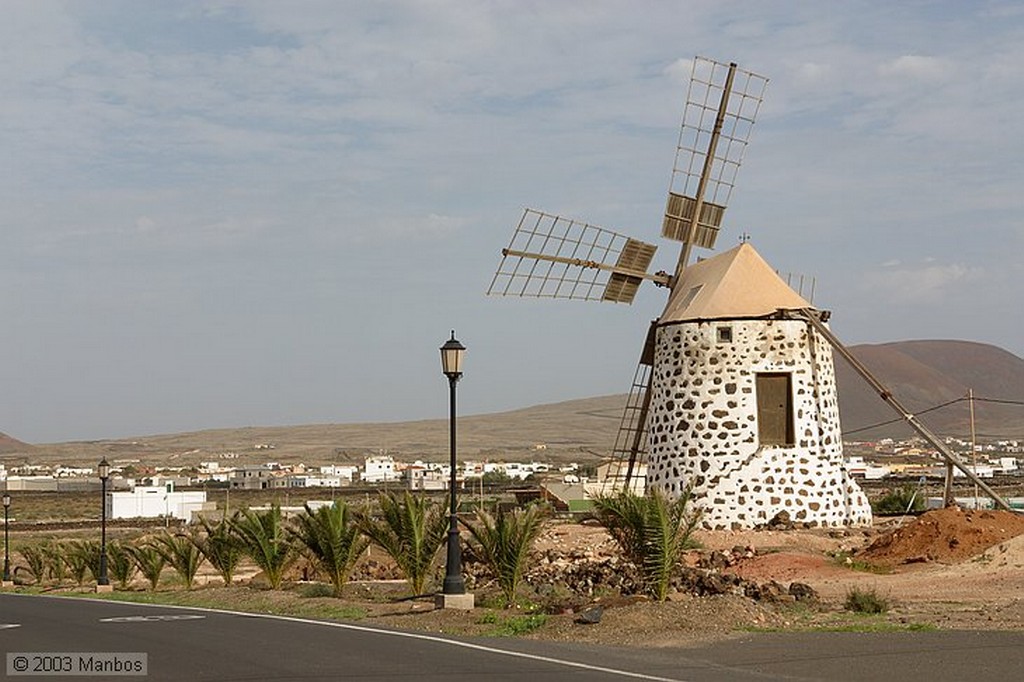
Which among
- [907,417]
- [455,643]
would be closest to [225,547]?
[455,643]

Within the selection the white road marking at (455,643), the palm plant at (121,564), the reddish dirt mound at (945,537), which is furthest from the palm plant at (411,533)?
the palm plant at (121,564)

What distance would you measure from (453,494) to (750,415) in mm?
13793

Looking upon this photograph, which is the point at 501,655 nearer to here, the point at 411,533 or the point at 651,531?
the point at 651,531

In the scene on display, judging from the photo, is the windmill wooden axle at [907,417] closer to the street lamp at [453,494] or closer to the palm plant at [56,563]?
the street lamp at [453,494]

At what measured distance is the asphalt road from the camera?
13.9 m

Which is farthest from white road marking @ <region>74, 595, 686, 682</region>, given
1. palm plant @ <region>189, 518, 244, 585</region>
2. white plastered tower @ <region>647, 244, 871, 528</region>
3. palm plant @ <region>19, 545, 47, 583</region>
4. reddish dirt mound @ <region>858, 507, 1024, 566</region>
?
palm plant @ <region>19, 545, 47, 583</region>

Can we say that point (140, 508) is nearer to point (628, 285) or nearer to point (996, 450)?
point (628, 285)

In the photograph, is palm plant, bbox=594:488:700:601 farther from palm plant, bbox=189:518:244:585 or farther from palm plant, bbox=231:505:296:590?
palm plant, bbox=189:518:244:585

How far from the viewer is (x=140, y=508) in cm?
9000

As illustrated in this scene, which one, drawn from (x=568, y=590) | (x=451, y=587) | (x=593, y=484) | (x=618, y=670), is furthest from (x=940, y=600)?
(x=593, y=484)

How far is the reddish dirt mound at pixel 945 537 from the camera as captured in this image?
87.9ft

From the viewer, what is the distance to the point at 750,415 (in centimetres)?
3338

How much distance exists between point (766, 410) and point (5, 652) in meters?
20.9

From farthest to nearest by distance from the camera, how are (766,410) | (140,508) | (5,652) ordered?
(140,508)
(766,410)
(5,652)
